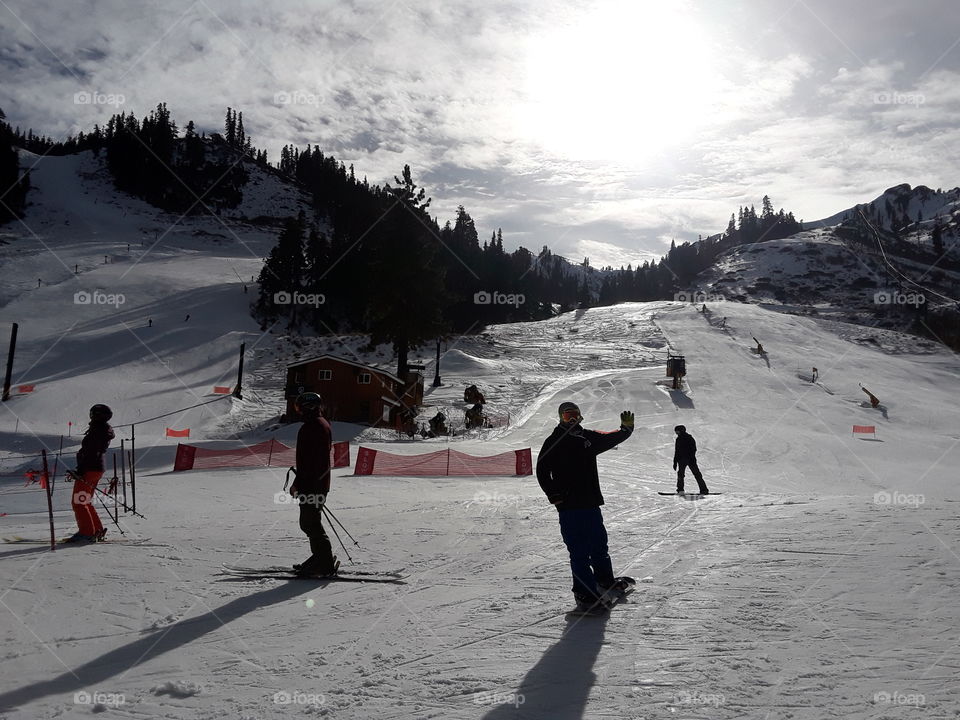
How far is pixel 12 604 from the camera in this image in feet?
18.9

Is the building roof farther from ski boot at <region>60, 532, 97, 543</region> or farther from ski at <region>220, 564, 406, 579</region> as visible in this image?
ski at <region>220, 564, 406, 579</region>

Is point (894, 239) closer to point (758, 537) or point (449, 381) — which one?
point (449, 381)

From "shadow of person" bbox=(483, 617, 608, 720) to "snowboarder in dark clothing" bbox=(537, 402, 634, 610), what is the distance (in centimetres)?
61

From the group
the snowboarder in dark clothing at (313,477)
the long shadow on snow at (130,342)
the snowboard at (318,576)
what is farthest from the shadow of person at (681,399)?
the snowboarder in dark clothing at (313,477)

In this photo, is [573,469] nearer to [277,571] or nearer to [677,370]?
[277,571]

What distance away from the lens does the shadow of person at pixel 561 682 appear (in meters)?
3.95

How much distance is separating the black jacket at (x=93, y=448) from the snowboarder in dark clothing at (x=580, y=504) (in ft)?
20.2

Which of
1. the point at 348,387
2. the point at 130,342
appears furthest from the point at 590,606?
the point at 130,342

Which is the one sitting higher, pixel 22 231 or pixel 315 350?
pixel 22 231

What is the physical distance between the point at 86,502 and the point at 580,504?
22.0 ft

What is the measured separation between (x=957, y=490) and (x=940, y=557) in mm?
13570

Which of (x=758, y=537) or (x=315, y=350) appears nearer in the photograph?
(x=758, y=537)

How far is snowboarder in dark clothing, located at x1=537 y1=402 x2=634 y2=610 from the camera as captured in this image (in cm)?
593

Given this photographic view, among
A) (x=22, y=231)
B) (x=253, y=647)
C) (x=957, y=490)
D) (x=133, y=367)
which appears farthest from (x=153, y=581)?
(x=22, y=231)
